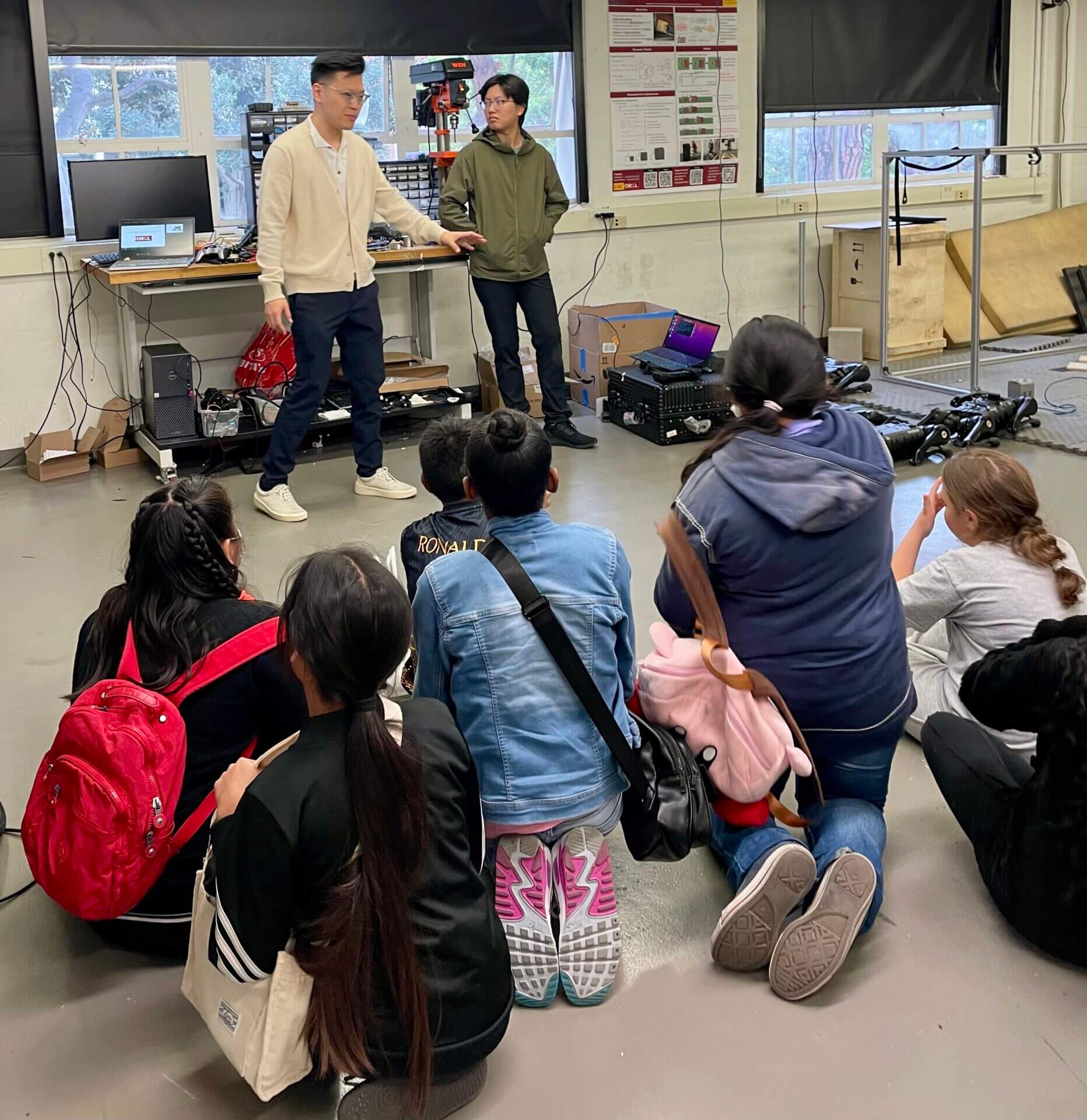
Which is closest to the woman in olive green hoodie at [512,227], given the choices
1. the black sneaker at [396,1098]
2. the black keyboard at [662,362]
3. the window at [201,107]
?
the black keyboard at [662,362]

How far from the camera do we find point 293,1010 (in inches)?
66.6

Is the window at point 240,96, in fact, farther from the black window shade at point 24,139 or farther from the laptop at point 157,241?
the black window shade at point 24,139

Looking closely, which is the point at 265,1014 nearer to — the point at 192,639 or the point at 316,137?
the point at 192,639

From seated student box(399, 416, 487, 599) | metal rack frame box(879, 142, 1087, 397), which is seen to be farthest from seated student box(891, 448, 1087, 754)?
metal rack frame box(879, 142, 1087, 397)

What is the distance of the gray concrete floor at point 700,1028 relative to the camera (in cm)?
189

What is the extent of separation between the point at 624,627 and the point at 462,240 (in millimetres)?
3702

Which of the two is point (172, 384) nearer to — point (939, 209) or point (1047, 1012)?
point (1047, 1012)

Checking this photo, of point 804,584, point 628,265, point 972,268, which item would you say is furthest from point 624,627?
point 628,265

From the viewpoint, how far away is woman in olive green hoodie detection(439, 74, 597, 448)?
18.5 feet

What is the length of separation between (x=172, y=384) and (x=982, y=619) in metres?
3.82

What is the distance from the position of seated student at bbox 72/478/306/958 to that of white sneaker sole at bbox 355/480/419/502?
2.92 metres

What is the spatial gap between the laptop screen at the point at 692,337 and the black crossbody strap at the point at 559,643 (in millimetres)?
4003

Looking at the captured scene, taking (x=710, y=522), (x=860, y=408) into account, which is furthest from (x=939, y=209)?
(x=710, y=522)

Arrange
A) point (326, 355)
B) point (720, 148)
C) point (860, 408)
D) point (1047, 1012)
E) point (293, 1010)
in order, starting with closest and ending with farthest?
point (293, 1010) < point (1047, 1012) < point (326, 355) < point (860, 408) < point (720, 148)
